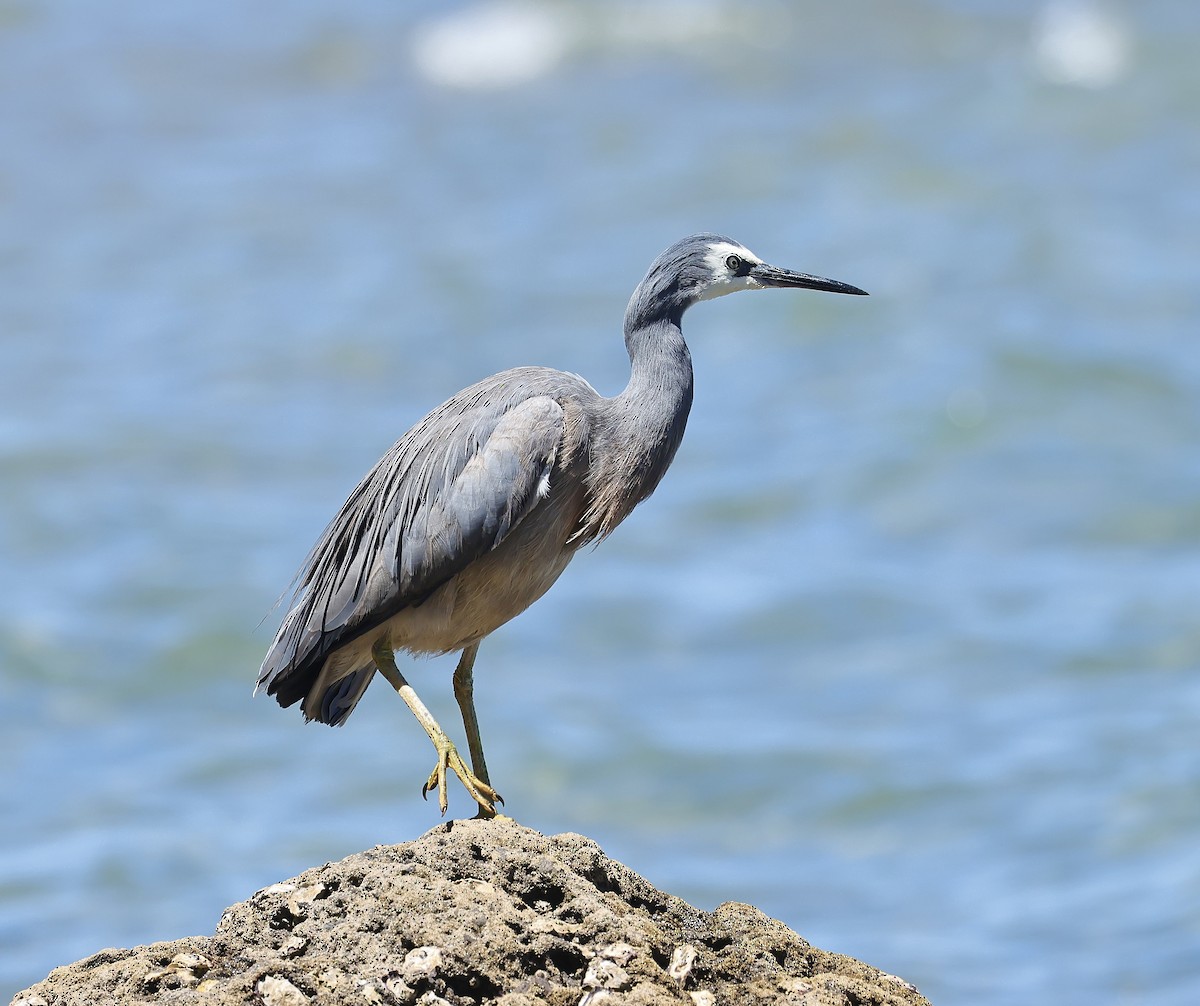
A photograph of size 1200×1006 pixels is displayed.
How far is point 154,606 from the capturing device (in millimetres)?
19281

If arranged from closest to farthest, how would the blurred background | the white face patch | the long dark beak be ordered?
the white face patch < the long dark beak < the blurred background

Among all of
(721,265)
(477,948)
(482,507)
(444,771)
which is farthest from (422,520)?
(477,948)

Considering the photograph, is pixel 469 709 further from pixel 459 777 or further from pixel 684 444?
pixel 684 444

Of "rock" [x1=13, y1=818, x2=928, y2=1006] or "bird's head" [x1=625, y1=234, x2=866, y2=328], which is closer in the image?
"rock" [x1=13, y1=818, x2=928, y2=1006]

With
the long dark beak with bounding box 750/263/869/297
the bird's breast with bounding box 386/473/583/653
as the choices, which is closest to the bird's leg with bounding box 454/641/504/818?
the bird's breast with bounding box 386/473/583/653

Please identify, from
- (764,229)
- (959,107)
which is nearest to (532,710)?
(764,229)

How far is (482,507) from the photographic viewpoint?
8.19m

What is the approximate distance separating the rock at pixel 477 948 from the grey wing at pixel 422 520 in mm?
1580

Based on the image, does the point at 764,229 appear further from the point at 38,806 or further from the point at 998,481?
the point at 38,806

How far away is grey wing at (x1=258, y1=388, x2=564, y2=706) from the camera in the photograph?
27.0 ft

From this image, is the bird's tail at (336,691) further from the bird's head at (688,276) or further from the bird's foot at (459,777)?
the bird's head at (688,276)

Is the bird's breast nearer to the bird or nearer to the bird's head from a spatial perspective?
the bird

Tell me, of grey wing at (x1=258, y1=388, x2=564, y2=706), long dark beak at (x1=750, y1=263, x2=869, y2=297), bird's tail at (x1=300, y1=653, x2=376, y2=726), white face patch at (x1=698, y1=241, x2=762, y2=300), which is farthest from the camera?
long dark beak at (x1=750, y1=263, x2=869, y2=297)

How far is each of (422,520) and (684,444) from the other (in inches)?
516
